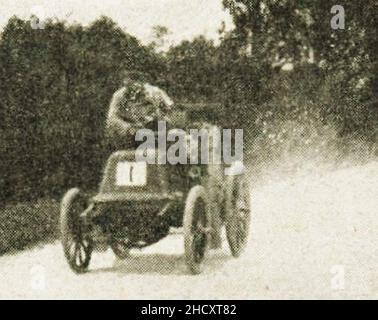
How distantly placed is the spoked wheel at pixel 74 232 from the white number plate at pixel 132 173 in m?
0.61

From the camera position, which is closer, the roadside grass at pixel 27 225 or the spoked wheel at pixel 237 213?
the spoked wheel at pixel 237 213

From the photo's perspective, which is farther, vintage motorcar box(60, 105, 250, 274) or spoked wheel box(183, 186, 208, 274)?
vintage motorcar box(60, 105, 250, 274)

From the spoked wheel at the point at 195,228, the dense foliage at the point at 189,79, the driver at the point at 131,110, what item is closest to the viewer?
the spoked wheel at the point at 195,228

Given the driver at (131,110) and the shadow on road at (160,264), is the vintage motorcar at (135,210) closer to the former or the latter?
the shadow on road at (160,264)

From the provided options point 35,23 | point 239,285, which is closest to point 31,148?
point 35,23

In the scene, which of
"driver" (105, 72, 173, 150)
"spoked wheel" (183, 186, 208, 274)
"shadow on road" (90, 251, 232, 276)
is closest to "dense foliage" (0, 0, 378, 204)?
"shadow on road" (90, 251, 232, 276)

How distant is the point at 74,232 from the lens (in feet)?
27.6

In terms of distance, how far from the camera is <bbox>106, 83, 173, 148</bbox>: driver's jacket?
8.62m

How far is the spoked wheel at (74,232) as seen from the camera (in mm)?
8242

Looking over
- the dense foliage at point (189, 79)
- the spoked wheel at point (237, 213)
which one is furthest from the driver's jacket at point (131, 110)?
the dense foliage at point (189, 79)

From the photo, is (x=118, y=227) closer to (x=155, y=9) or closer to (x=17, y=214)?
(x=17, y=214)

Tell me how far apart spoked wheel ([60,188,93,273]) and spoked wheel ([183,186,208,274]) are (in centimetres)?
125

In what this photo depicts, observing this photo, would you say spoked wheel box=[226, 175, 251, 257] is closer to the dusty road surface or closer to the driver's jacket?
the dusty road surface

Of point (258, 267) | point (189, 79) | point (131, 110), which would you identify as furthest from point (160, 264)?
point (189, 79)
